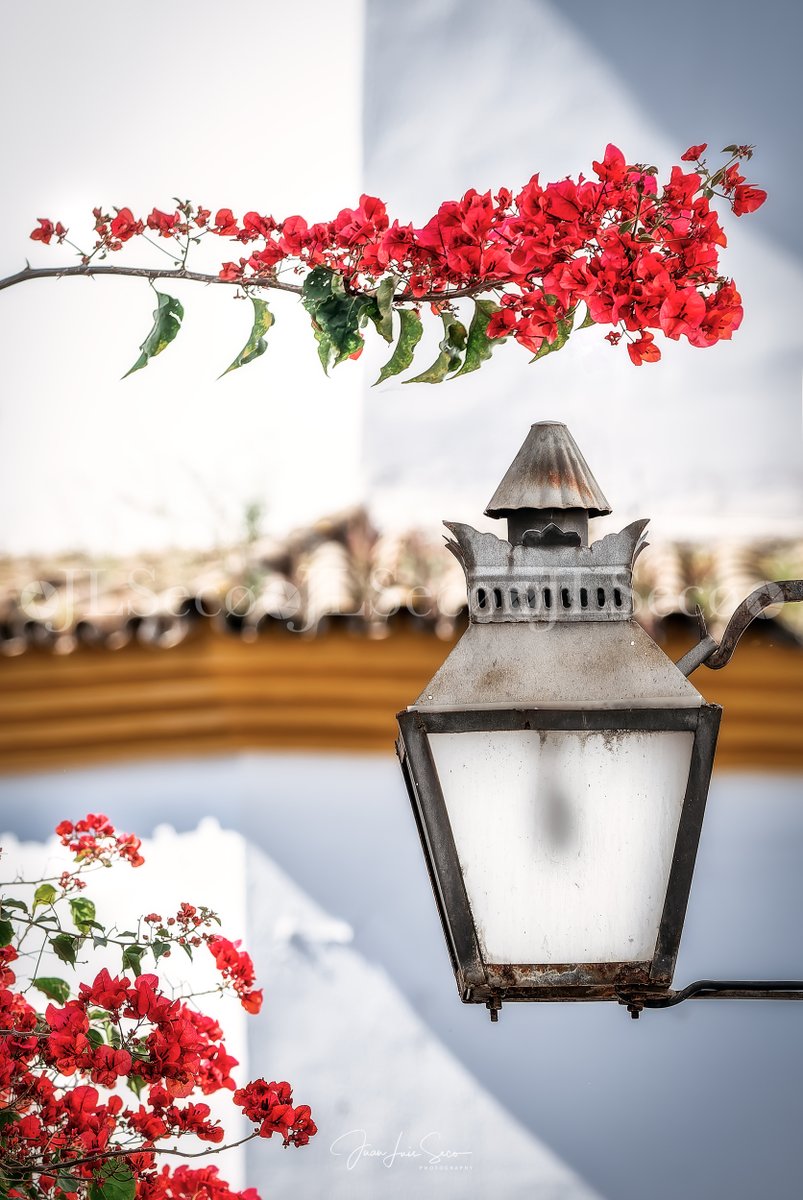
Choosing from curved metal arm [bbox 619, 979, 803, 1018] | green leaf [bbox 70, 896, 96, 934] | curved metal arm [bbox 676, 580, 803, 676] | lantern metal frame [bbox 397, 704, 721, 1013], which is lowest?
green leaf [bbox 70, 896, 96, 934]

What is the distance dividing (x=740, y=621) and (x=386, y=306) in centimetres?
56

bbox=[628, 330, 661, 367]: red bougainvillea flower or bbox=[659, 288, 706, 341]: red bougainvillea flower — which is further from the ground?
bbox=[659, 288, 706, 341]: red bougainvillea flower

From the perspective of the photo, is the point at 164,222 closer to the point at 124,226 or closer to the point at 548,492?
the point at 124,226

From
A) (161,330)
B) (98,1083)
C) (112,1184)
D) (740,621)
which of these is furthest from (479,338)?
(112,1184)

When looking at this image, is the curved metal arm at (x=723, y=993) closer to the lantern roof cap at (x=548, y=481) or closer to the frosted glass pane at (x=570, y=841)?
the frosted glass pane at (x=570, y=841)

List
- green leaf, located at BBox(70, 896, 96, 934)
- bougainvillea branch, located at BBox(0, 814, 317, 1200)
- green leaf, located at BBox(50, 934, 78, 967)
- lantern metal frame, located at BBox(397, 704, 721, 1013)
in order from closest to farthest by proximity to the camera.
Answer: lantern metal frame, located at BBox(397, 704, 721, 1013)
bougainvillea branch, located at BBox(0, 814, 317, 1200)
green leaf, located at BBox(50, 934, 78, 967)
green leaf, located at BBox(70, 896, 96, 934)

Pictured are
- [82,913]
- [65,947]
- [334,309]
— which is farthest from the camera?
[82,913]

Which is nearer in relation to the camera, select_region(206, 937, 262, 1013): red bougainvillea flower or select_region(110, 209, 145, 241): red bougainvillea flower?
select_region(110, 209, 145, 241): red bougainvillea flower

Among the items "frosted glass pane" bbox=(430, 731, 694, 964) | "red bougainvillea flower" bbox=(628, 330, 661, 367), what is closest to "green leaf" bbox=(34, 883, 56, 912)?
"frosted glass pane" bbox=(430, 731, 694, 964)

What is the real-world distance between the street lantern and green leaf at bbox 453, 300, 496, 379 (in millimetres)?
455

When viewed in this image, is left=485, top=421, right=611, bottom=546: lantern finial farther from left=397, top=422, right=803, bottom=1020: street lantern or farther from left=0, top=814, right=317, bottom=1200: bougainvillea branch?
left=0, top=814, right=317, bottom=1200: bougainvillea branch

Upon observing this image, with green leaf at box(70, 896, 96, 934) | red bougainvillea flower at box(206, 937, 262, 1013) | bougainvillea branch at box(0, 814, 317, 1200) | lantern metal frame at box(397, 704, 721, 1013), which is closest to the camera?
lantern metal frame at box(397, 704, 721, 1013)

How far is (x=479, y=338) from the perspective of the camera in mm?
1730

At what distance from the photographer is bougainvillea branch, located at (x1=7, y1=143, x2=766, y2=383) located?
1.54 m
